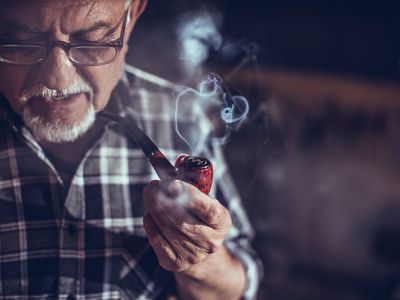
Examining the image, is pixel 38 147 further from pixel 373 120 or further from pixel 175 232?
pixel 373 120

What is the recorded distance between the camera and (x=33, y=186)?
4.65 ft

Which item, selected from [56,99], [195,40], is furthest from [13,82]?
[195,40]

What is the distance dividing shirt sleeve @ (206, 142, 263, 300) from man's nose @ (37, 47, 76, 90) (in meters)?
0.69

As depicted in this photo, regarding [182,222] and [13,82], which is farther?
[13,82]

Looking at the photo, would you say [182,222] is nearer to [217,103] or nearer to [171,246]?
[171,246]

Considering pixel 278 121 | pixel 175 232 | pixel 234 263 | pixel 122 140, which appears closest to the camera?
pixel 175 232

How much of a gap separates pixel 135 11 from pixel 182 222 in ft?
2.25

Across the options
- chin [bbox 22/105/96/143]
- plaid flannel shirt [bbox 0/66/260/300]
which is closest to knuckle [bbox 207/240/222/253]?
plaid flannel shirt [bbox 0/66/260/300]

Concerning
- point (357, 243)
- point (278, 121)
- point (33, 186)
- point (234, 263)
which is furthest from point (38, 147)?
point (357, 243)

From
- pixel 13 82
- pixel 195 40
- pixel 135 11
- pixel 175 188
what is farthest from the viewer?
pixel 195 40

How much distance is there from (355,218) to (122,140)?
87.7 inches

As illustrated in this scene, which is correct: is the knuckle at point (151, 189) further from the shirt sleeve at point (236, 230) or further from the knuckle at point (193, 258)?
the shirt sleeve at point (236, 230)

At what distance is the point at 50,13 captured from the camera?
1.14 m

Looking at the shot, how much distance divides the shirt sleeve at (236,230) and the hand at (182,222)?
0.51 metres
